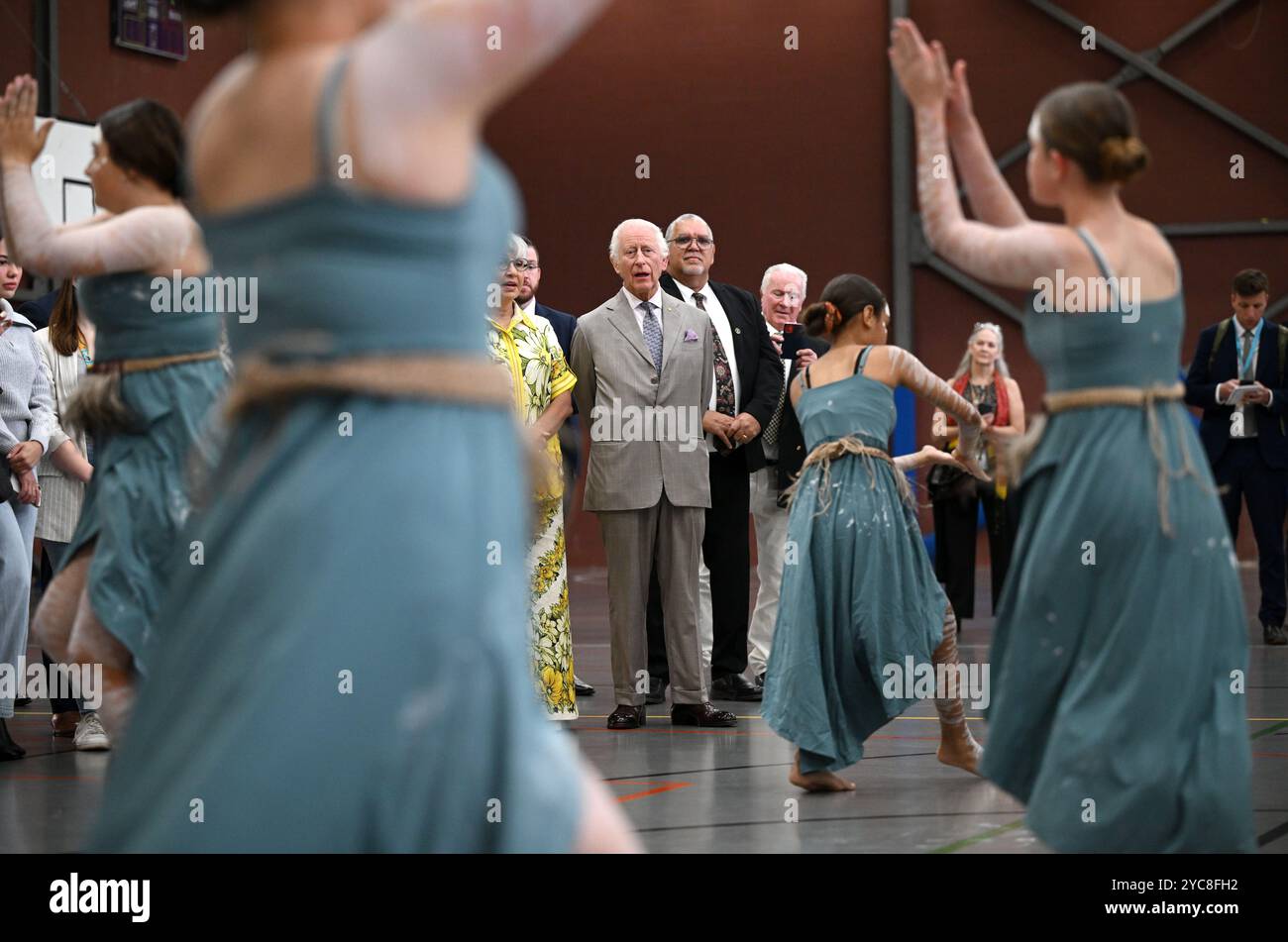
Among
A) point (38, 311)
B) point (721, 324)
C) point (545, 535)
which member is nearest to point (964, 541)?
point (721, 324)

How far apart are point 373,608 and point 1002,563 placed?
27.0 ft

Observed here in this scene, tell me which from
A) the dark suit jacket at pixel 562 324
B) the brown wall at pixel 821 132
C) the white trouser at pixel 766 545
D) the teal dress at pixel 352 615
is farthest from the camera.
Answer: the brown wall at pixel 821 132

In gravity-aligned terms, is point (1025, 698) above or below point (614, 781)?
above

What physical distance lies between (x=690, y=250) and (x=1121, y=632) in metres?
4.61

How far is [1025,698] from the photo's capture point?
118 inches

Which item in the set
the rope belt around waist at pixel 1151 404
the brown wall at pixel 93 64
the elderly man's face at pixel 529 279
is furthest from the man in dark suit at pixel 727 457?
the brown wall at pixel 93 64

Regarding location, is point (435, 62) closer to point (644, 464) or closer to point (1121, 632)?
point (1121, 632)

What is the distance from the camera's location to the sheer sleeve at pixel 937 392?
501cm

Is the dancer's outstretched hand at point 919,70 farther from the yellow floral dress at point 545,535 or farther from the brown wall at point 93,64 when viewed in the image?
the brown wall at point 93,64

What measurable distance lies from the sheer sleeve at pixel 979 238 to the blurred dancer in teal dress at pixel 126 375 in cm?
140

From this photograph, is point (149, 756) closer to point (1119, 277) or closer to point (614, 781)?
point (1119, 277)

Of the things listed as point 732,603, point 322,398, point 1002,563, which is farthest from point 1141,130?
point 322,398

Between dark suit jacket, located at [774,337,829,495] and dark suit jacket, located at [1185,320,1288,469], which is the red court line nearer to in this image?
dark suit jacket, located at [774,337,829,495]

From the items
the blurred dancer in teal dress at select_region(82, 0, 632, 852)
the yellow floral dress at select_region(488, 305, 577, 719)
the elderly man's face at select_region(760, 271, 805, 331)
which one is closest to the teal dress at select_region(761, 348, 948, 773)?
the yellow floral dress at select_region(488, 305, 577, 719)
